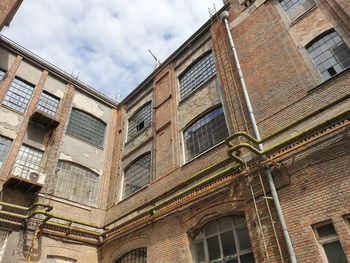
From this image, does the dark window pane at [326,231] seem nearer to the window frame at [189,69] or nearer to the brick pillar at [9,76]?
the window frame at [189,69]

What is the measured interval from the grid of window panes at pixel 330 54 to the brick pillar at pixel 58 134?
11.2 meters

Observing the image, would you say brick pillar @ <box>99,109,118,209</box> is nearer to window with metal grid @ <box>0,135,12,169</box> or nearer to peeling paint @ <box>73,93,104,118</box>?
peeling paint @ <box>73,93,104,118</box>

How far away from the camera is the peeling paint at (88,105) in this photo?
15617 mm

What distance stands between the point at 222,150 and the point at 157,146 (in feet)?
13.1

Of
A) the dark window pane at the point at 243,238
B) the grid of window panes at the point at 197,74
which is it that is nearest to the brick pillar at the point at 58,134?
the grid of window panes at the point at 197,74

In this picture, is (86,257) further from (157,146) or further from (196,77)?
(196,77)

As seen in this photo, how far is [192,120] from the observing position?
11641mm

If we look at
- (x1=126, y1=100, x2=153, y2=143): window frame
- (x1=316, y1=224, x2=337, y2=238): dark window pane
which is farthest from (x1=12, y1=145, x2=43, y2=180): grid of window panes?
(x1=316, y1=224, x2=337, y2=238): dark window pane

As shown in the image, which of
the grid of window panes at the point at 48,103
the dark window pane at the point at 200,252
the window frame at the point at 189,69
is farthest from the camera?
the grid of window panes at the point at 48,103

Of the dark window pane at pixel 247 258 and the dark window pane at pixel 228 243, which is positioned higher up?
the dark window pane at pixel 228 243

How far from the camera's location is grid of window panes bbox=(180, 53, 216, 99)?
41.0 ft

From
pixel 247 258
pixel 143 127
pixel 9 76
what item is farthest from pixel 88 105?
pixel 247 258

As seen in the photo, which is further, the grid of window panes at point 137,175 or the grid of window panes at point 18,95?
the grid of window panes at point 18,95

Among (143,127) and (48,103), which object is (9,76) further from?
(143,127)
